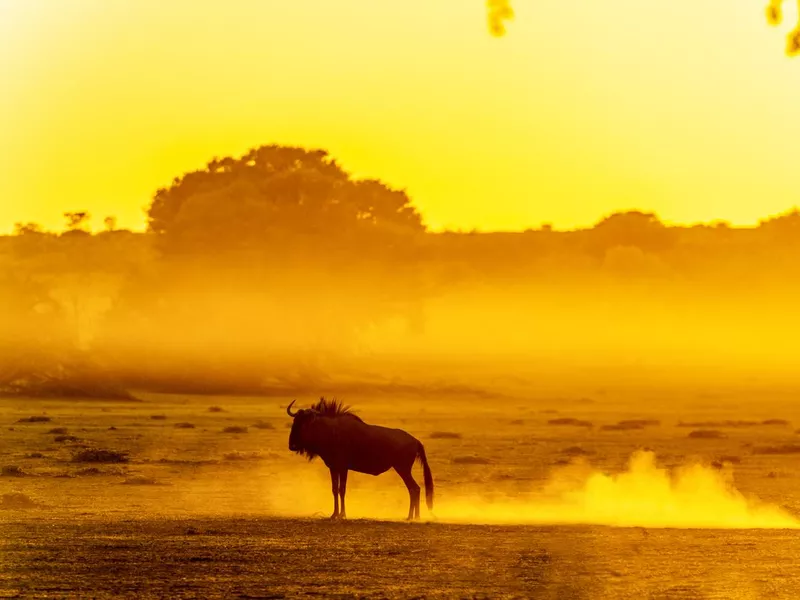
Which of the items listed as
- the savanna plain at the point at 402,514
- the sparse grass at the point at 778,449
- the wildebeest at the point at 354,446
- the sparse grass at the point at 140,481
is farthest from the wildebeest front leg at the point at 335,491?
the sparse grass at the point at 778,449

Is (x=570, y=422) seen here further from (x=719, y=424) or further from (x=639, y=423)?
(x=719, y=424)

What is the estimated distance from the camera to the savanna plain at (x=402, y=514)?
19.7 metres

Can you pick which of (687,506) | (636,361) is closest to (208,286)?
(636,361)

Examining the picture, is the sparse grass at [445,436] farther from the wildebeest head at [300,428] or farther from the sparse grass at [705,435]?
the wildebeest head at [300,428]

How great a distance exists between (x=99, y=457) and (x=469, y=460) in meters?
8.43

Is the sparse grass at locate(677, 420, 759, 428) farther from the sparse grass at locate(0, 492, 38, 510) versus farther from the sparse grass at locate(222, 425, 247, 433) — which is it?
the sparse grass at locate(0, 492, 38, 510)

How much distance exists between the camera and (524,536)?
24391 mm

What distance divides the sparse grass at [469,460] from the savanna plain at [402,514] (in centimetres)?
29

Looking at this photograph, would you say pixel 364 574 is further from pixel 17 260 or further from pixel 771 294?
pixel 771 294

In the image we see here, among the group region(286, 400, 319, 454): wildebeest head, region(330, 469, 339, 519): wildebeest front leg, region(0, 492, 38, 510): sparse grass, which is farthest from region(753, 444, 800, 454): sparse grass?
region(0, 492, 38, 510): sparse grass

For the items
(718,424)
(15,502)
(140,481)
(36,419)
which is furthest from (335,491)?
(718,424)

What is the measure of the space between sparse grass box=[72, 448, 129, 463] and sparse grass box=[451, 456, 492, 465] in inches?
294

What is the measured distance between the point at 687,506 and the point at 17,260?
9062cm

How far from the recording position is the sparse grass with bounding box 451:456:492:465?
40.1 meters
